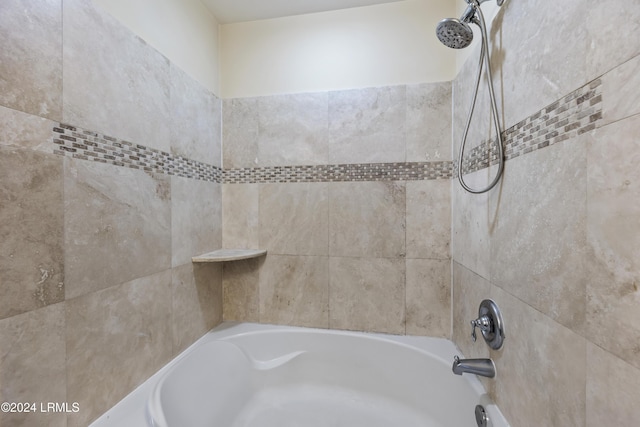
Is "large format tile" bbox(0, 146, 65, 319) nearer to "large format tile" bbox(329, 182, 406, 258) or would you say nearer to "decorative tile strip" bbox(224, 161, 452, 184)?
"decorative tile strip" bbox(224, 161, 452, 184)

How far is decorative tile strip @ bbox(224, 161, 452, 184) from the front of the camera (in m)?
1.50

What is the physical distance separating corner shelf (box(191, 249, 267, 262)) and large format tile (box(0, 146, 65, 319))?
638 mm

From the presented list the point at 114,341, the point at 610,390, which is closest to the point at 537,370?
the point at 610,390

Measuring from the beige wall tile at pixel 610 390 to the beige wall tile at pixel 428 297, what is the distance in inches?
37.6

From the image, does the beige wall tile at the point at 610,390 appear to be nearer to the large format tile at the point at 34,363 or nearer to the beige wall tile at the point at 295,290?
the beige wall tile at the point at 295,290

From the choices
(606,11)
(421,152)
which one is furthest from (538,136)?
(421,152)

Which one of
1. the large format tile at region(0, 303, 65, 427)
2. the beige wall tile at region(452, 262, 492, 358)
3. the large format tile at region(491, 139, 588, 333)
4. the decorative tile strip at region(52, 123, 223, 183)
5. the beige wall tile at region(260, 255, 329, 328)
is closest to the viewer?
the large format tile at region(491, 139, 588, 333)

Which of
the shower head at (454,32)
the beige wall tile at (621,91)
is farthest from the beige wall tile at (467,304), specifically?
the shower head at (454,32)

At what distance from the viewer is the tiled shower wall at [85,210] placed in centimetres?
71

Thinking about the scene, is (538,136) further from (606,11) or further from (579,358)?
(579,358)

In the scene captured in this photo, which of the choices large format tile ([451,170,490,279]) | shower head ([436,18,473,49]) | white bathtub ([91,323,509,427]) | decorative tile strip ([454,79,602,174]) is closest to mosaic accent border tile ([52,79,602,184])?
decorative tile strip ([454,79,602,174])

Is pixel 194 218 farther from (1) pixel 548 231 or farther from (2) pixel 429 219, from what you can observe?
(1) pixel 548 231

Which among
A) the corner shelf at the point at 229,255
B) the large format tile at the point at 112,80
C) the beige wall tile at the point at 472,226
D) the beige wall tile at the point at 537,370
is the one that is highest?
the large format tile at the point at 112,80

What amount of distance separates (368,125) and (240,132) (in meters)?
0.85
